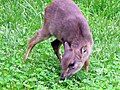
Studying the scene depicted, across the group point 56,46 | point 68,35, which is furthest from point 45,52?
point 68,35

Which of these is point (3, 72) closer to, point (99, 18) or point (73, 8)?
point (73, 8)

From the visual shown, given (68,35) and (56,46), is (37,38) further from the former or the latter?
(68,35)

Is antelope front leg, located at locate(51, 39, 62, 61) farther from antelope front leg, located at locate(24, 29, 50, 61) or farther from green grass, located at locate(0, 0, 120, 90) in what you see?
antelope front leg, located at locate(24, 29, 50, 61)

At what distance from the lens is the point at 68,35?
298 inches

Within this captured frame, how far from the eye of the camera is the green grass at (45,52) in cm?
720

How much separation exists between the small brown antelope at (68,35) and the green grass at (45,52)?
0.19 m

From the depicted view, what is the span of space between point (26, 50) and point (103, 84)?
137cm

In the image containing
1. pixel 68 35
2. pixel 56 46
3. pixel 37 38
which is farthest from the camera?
pixel 56 46

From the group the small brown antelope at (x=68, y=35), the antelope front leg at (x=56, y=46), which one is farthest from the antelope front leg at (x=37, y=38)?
the antelope front leg at (x=56, y=46)

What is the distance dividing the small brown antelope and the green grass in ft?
0.61

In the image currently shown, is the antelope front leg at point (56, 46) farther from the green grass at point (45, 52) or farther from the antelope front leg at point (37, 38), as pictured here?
the antelope front leg at point (37, 38)

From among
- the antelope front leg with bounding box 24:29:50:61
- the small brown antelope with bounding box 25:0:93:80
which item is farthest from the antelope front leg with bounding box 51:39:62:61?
the antelope front leg with bounding box 24:29:50:61

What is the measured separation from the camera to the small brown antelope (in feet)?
23.8

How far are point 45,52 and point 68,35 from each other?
28.3 inches
